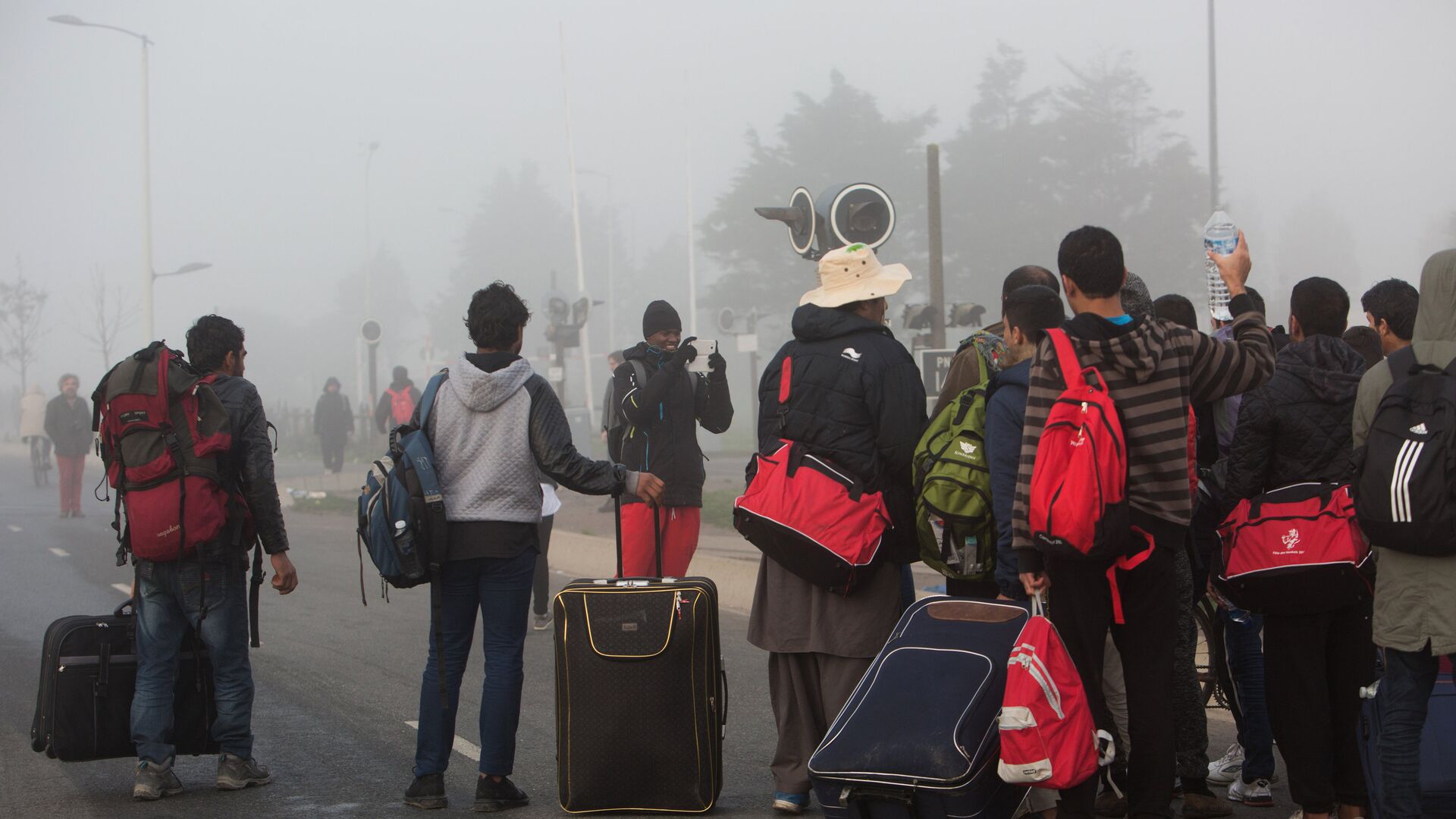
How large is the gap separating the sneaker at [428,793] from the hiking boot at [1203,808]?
2.80m

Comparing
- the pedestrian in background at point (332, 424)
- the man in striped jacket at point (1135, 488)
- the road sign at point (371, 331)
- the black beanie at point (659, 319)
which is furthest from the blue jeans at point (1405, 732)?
the road sign at point (371, 331)

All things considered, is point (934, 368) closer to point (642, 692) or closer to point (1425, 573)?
point (642, 692)

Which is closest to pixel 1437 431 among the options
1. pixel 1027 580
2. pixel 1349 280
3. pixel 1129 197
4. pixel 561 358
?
pixel 1027 580

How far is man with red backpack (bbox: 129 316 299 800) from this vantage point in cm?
572

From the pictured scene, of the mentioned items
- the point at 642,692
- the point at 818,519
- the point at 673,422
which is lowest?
the point at 642,692

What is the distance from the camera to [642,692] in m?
5.25

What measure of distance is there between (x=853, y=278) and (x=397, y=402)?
19181mm

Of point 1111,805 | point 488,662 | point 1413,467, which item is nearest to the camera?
point 1413,467

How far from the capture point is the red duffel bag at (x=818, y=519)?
201 inches

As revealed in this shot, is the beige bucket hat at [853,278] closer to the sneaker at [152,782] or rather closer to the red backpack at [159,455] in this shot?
the red backpack at [159,455]

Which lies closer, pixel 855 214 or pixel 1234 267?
pixel 1234 267

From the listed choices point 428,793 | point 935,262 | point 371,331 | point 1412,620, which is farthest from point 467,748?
point 371,331

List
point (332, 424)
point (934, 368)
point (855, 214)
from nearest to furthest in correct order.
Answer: point (855, 214)
point (934, 368)
point (332, 424)

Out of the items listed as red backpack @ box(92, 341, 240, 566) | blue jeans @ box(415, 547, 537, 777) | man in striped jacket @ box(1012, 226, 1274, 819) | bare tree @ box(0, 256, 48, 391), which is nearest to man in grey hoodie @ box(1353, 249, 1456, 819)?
man in striped jacket @ box(1012, 226, 1274, 819)
